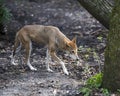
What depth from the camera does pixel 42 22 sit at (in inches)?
701

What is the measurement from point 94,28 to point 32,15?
3.59m

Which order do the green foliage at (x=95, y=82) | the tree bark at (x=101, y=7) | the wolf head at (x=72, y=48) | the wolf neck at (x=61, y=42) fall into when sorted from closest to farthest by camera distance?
the green foliage at (x=95, y=82) → the tree bark at (x=101, y=7) → the wolf head at (x=72, y=48) → the wolf neck at (x=61, y=42)

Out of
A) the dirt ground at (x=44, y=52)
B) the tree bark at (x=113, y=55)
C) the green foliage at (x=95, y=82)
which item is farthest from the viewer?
the dirt ground at (x=44, y=52)

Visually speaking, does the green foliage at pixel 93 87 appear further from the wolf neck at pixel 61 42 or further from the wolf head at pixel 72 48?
the wolf neck at pixel 61 42

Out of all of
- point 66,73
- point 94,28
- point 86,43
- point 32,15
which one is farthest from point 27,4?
point 66,73

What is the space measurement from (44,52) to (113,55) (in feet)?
19.0

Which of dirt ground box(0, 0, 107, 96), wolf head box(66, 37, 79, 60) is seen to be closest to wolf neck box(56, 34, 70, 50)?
wolf head box(66, 37, 79, 60)

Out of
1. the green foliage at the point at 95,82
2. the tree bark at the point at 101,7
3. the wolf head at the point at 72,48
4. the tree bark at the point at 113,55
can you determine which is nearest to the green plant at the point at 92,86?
the green foliage at the point at 95,82

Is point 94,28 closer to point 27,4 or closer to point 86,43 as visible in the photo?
point 86,43

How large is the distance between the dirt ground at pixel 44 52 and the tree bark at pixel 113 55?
0.77 meters

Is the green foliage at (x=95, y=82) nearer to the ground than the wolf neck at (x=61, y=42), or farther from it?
farther from it

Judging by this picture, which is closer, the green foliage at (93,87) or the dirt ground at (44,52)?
the green foliage at (93,87)

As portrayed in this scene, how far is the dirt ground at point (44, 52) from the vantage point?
9508 mm

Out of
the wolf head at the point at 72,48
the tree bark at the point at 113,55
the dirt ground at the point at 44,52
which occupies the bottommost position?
the dirt ground at the point at 44,52
